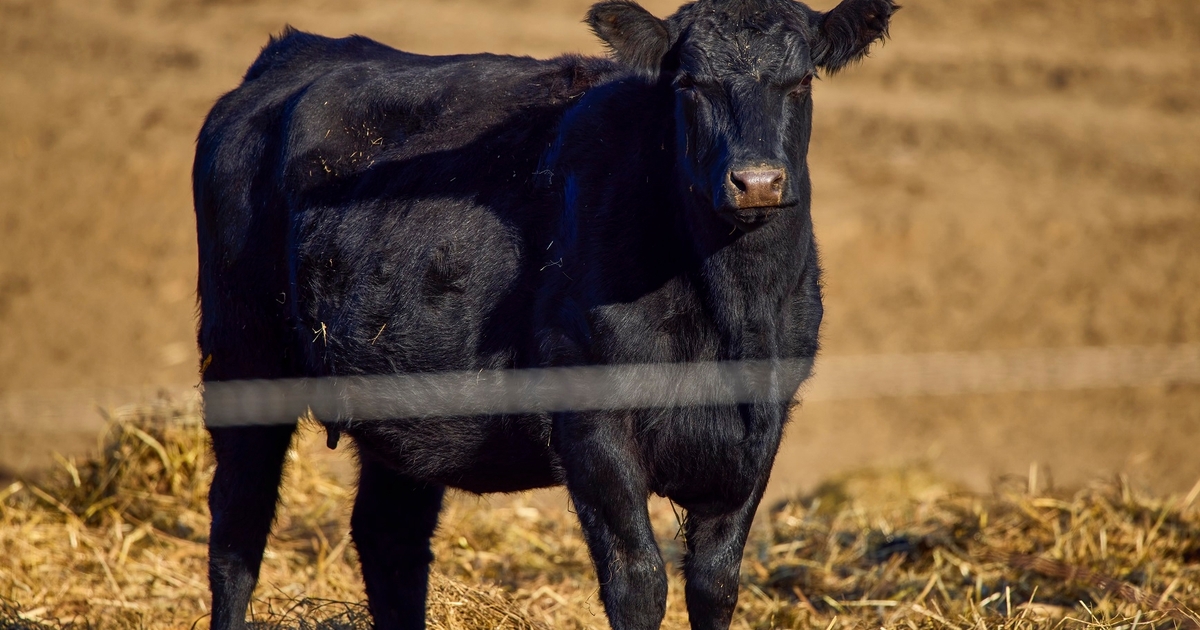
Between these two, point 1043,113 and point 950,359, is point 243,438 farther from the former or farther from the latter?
point 1043,113

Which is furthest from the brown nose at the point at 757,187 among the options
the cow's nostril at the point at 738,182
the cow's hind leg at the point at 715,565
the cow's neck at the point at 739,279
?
the cow's hind leg at the point at 715,565

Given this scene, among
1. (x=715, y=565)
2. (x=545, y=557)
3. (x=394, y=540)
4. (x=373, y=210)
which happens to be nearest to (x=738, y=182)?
(x=715, y=565)

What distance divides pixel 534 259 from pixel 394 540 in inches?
58.9

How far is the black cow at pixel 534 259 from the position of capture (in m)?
3.83

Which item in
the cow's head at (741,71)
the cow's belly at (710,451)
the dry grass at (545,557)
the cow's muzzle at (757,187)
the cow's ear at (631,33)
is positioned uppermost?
the cow's ear at (631,33)

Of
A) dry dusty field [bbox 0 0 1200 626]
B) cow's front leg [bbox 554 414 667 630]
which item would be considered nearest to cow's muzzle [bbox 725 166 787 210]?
cow's front leg [bbox 554 414 667 630]

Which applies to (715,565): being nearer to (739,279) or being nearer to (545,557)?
(739,279)

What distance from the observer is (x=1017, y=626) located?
4.55 meters

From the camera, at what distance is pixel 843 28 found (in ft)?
13.3

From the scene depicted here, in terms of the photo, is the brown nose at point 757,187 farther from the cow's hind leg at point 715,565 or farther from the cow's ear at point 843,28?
the cow's hind leg at point 715,565

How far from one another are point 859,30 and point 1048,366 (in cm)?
637

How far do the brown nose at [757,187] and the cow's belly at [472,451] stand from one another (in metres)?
1.08

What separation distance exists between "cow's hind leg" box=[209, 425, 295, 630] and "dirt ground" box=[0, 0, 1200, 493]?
3.43 metres

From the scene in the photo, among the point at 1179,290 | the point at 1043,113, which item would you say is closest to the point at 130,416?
the point at 1179,290
